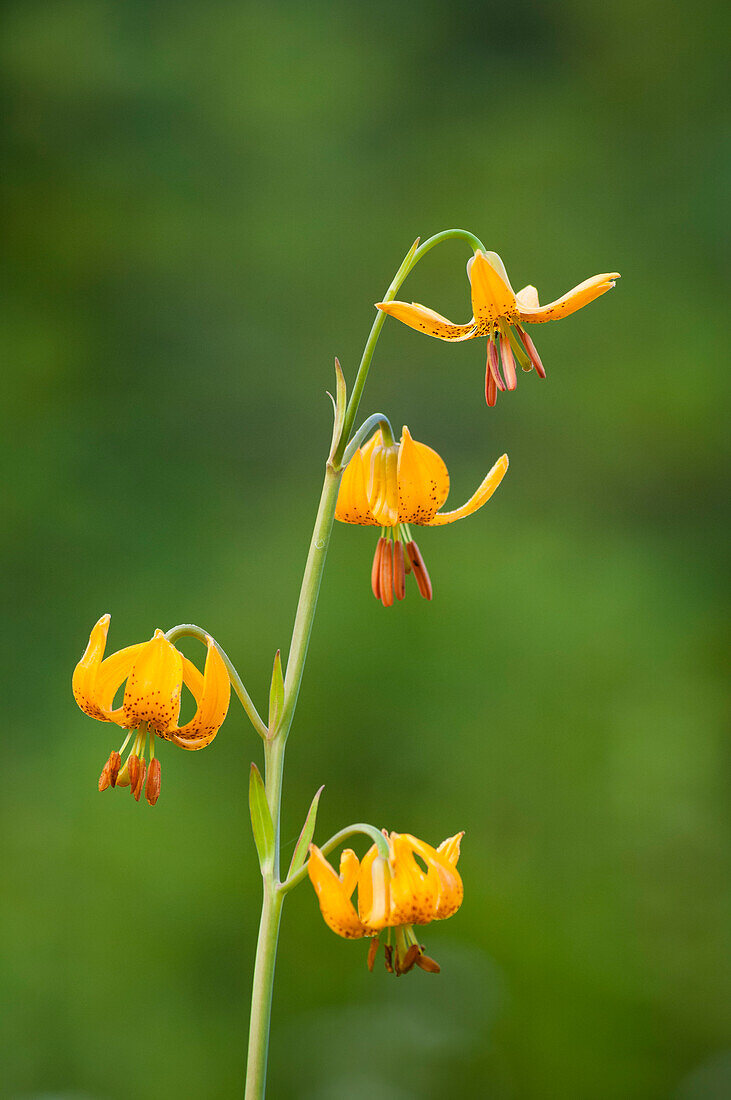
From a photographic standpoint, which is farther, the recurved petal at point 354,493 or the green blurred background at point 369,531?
the green blurred background at point 369,531

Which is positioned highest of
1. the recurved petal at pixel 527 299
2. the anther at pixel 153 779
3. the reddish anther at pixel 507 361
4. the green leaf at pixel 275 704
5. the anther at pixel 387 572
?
the recurved petal at pixel 527 299

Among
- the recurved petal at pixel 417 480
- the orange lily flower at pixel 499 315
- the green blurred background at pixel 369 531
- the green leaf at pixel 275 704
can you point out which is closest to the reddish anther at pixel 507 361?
the orange lily flower at pixel 499 315

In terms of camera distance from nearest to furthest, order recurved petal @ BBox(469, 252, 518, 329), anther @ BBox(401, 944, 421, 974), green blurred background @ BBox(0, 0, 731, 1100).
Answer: anther @ BBox(401, 944, 421, 974)
recurved petal @ BBox(469, 252, 518, 329)
green blurred background @ BBox(0, 0, 731, 1100)

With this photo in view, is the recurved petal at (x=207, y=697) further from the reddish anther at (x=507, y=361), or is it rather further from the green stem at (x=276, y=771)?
the reddish anther at (x=507, y=361)

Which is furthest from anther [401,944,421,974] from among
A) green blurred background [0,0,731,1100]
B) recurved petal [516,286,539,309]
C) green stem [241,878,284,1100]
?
green blurred background [0,0,731,1100]

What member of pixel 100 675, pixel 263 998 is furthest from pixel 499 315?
pixel 263 998

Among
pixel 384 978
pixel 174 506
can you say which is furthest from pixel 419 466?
pixel 174 506

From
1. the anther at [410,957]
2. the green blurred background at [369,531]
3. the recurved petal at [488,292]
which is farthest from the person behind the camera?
the green blurred background at [369,531]

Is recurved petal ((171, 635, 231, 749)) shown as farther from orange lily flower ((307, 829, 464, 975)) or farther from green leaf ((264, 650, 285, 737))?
orange lily flower ((307, 829, 464, 975))
